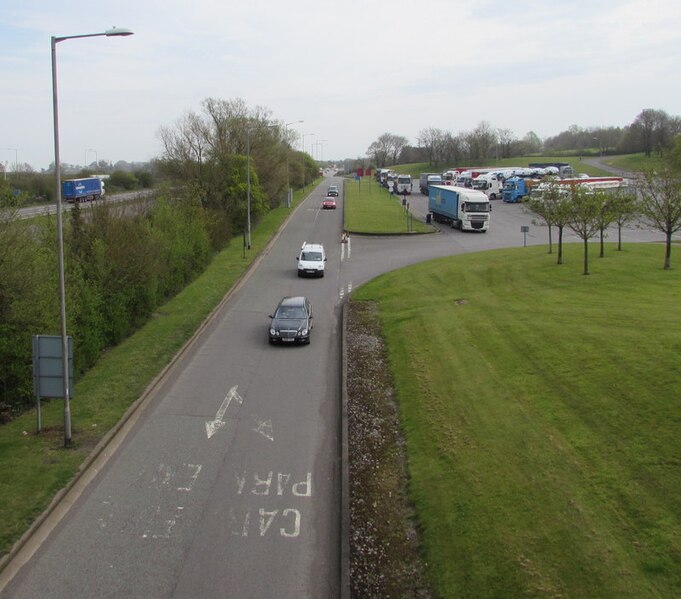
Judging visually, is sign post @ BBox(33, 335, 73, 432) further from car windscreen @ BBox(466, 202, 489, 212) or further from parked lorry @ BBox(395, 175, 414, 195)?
parked lorry @ BBox(395, 175, 414, 195)

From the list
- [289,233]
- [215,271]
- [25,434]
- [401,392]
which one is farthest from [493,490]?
[289,233]

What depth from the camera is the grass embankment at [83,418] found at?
40.2ft

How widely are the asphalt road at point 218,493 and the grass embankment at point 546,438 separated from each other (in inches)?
85.8

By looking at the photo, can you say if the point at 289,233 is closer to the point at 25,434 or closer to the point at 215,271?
the point at 215,271

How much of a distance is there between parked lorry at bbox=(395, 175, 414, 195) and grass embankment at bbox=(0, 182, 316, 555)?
65.4 m

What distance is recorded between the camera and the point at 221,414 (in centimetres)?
1730

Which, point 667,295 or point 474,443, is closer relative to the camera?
point 474,443

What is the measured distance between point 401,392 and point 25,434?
385 inches

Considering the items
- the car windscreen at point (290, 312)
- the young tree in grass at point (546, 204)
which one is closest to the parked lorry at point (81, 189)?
the young tree in grass at point (546, 204)

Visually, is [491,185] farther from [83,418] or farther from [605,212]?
[83,418]

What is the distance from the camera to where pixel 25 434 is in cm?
1542

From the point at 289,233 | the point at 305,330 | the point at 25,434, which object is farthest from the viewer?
Answer: the point at 289,233

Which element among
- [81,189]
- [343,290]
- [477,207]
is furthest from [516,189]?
[81,189]

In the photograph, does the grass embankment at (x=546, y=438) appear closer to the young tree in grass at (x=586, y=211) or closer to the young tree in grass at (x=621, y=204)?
the young tree in grass at (x=586, y=211)
